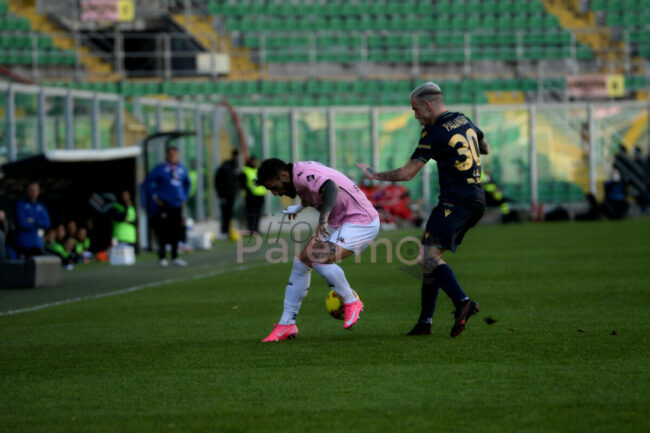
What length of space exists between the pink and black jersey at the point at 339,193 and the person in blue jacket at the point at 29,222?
31.2 feet

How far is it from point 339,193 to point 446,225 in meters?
0.85

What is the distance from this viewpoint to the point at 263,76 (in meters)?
34.2

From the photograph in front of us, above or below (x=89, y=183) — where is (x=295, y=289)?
above

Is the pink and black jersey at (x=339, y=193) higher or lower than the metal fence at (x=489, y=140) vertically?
higher

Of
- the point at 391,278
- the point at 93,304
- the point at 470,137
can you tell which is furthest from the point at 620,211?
the point at 470,137

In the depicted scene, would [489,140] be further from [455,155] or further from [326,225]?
[326,225]

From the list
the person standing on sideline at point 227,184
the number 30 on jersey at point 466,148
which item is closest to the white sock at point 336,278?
the number 30 on jersey at point 466,148

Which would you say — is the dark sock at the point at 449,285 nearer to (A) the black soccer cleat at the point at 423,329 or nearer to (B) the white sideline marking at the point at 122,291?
(A) the black soccer cleat at the point at 423,329

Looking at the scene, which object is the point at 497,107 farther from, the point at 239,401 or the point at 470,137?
the point at 239,401

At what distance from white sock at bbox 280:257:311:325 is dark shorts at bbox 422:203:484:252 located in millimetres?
927

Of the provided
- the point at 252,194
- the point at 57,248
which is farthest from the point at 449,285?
the point at 252,194

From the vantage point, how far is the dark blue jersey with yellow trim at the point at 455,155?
308 inches

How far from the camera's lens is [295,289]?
807 cm

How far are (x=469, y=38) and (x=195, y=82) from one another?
920 centimetres
